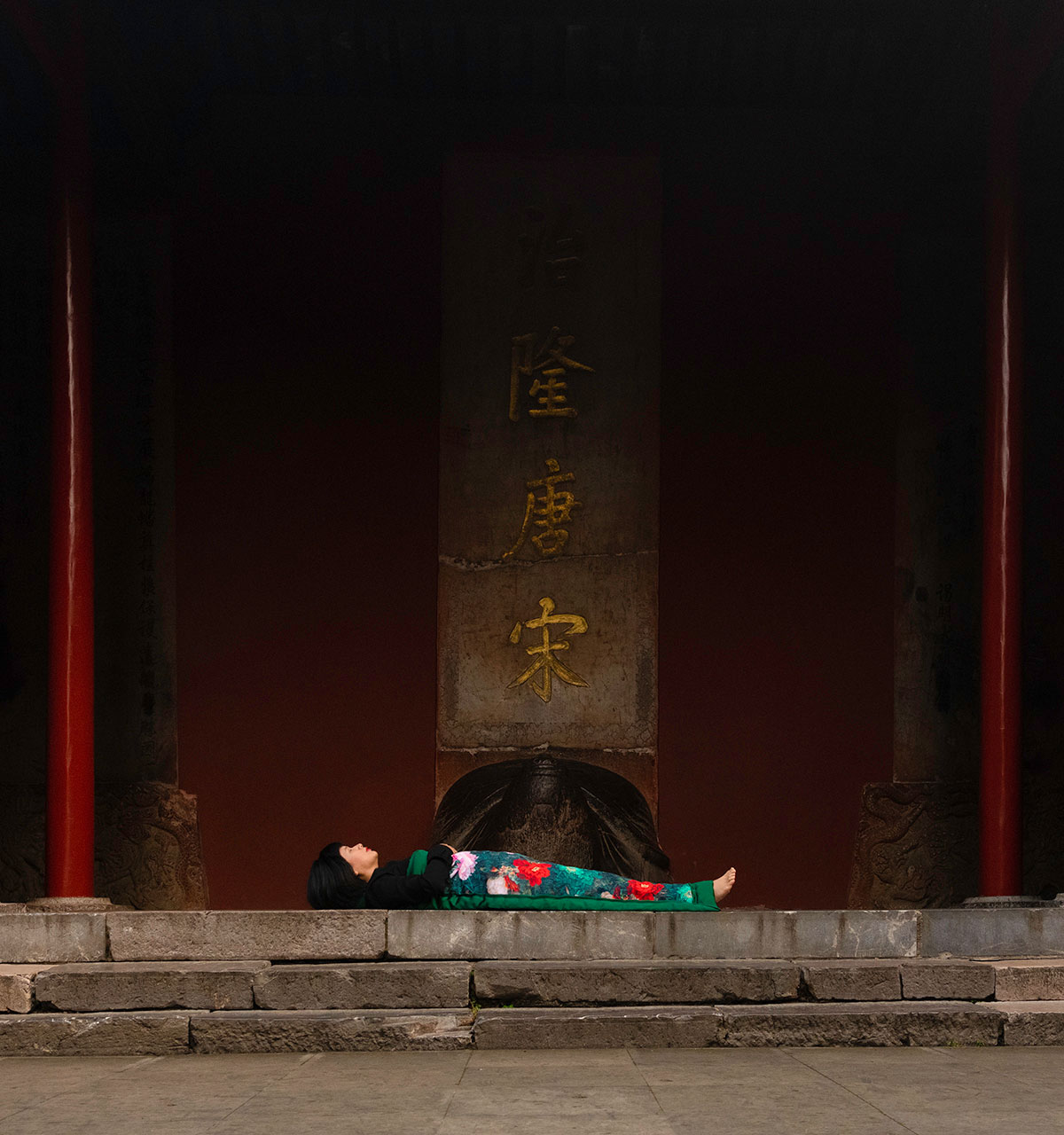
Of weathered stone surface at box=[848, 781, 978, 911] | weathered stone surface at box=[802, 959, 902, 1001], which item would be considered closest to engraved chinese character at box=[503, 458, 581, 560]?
weathered stone surface at box=[848, 781, 978, 911]

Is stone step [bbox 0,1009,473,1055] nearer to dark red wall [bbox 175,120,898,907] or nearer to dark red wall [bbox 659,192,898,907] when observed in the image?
dark red wall [bbox 175,120,898,907]

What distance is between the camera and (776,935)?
13.4 ft

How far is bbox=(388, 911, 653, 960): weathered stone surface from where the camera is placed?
406cm

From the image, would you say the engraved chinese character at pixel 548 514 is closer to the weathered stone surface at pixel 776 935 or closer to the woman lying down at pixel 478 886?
the woman lying down at pixel 478 886

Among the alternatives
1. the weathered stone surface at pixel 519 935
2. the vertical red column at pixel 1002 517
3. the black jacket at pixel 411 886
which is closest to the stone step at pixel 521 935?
the weathered stone surface at pixel 519 935

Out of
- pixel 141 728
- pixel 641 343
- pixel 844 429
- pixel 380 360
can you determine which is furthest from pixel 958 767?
pixel 141 728

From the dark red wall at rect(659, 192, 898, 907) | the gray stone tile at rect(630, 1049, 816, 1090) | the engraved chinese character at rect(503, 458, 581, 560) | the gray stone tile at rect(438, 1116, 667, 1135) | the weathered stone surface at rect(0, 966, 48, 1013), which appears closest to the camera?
the gray stone tile at rect(438, 1116, 667, 1135)

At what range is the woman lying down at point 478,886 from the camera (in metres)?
4.23

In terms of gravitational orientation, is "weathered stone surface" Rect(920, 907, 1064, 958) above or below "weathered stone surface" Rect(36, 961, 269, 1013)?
above

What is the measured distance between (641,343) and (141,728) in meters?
3.10

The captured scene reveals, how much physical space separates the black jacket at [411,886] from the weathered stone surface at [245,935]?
0.46ft

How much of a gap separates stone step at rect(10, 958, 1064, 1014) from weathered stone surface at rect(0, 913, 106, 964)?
0.87ft

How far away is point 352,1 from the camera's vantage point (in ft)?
19.2

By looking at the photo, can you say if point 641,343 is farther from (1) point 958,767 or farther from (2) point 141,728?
(2) point 141,728
